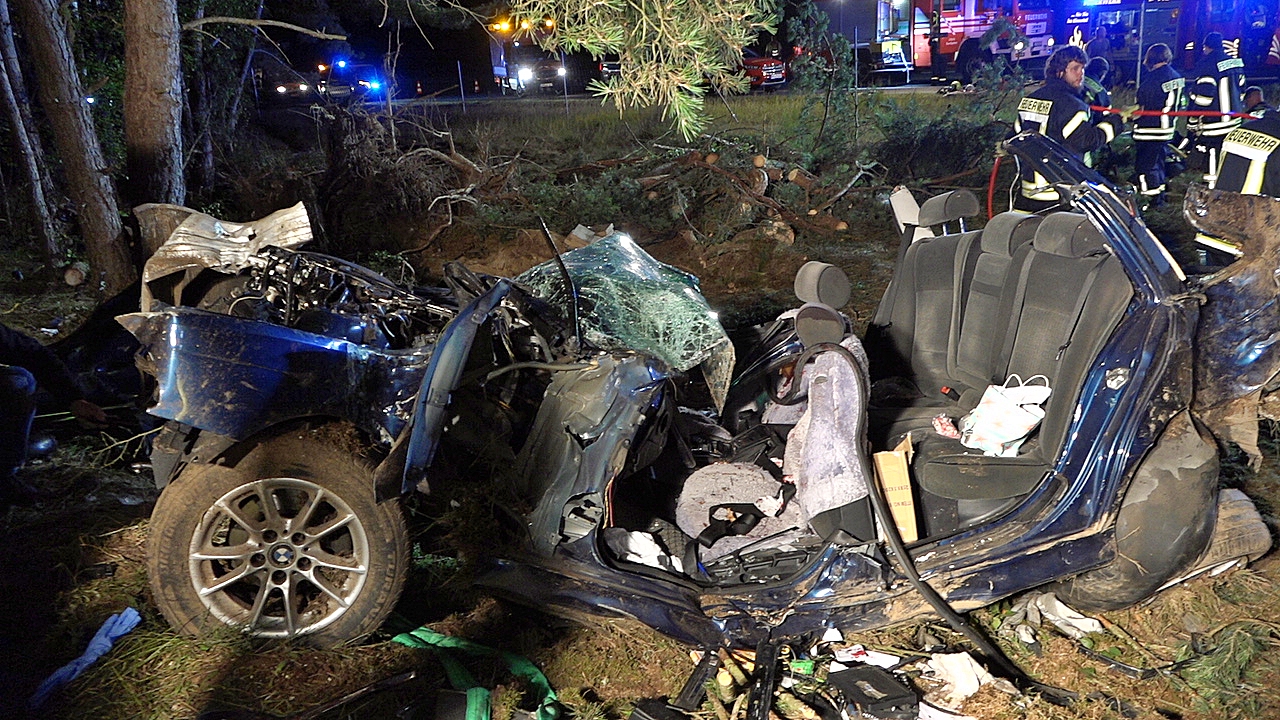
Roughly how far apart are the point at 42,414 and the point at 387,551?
284cm

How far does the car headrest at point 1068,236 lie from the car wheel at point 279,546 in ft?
8.81

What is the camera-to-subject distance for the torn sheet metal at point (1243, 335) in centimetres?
297

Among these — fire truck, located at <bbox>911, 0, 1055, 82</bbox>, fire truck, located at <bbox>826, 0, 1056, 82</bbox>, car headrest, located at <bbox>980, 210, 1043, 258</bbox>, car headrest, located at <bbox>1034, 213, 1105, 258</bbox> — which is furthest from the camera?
fire truck, located at <bbox>911, 0, 1055, 82</bbox>

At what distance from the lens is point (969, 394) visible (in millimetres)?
3803

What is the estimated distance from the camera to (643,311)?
3535mm

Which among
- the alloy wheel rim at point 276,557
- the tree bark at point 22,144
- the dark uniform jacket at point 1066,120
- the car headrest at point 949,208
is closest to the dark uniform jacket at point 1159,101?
the dark uniform jacket at point 1066,120

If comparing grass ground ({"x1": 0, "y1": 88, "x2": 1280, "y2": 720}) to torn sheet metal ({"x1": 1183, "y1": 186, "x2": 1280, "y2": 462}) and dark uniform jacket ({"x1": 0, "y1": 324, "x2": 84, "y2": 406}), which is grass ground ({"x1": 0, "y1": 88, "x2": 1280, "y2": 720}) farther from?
torn sheet metal ({"x1": 1183, "y1": 186, "x2": 1280, "y2": 462})

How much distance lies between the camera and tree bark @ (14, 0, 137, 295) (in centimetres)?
636

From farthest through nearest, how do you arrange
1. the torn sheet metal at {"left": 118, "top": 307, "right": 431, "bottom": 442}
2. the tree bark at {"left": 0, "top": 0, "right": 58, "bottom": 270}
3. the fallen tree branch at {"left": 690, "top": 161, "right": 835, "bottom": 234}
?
the fallen tree branch at {"left": 690, "top": 161, "right": 835, "bottom": 234} → the tree bark at {"left": 0, "top": 0, "right": 58, "bottom": 270} → the torn sheet metal at {"left": 118, "top": 307, "right": 431, "bottom": 442}

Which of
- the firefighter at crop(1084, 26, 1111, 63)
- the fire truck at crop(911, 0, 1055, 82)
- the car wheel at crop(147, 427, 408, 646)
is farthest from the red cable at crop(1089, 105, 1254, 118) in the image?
the car wheel at crop(147, 427, 408, 646)

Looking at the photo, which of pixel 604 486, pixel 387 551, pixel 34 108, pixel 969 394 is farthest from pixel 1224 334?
pixel 34 108

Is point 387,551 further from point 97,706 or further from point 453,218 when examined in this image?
point 453,218

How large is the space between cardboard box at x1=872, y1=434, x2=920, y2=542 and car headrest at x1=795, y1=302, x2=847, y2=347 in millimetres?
485

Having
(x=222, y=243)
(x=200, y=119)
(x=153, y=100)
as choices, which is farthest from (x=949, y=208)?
(x=200, y=119)
